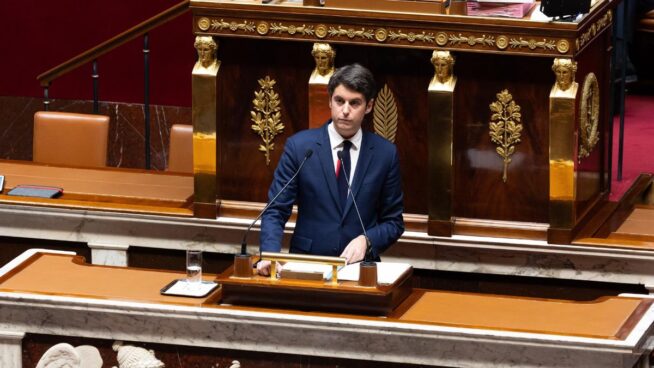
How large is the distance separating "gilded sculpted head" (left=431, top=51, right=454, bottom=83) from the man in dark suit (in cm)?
88

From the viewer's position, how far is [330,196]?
6129 mm

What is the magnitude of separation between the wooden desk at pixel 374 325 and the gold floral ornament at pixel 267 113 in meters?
1.40

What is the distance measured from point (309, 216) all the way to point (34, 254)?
1024mm

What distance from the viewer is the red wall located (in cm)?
996

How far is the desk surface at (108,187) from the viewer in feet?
24.7

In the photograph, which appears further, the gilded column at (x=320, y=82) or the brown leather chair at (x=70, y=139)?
the brown leather chair at (x=70, y=139)

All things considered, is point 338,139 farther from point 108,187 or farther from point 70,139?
point 70,139

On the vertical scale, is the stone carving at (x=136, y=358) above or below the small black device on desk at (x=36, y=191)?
below

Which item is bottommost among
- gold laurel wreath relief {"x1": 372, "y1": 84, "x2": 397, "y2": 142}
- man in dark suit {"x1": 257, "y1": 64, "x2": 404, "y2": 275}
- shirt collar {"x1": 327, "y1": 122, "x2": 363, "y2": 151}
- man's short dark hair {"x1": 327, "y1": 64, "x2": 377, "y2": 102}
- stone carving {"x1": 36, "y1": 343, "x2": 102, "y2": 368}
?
stone carving {"x1": 36, "y1": 343, "x2": 102, "y2": 368}

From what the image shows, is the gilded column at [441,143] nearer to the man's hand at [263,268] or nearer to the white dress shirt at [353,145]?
the white dress shirt at [353,145]

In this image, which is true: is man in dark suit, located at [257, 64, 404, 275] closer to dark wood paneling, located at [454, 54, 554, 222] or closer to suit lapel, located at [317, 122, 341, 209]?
suit lapel, located at [317, 122, 341, 209]

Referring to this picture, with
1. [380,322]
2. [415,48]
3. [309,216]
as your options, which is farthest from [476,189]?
[380,322]

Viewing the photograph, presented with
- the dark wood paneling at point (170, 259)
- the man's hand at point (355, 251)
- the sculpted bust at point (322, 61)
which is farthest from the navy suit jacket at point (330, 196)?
the dark wood paneling at point (170, 259)

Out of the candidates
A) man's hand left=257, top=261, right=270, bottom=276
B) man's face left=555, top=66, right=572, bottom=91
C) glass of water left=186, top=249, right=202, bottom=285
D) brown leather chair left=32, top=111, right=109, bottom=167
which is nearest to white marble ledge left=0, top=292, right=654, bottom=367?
man's hand left=257, top=261, right=270, bottom=276
